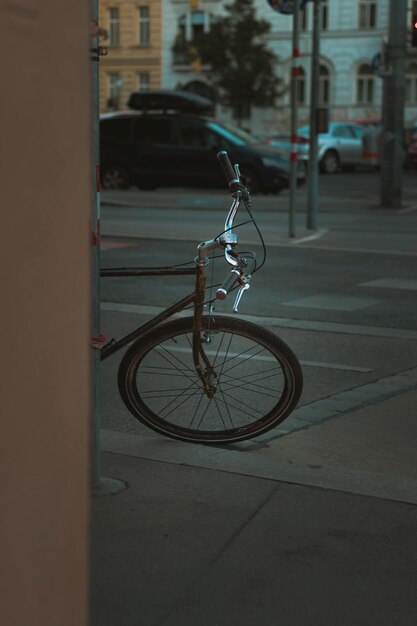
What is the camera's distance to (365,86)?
59.2 meters

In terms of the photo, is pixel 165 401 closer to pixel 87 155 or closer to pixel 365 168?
pixel 87 155

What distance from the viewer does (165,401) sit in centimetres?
556

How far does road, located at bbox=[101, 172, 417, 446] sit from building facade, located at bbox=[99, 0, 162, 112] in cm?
4414

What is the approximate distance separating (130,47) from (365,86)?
43.7 ft

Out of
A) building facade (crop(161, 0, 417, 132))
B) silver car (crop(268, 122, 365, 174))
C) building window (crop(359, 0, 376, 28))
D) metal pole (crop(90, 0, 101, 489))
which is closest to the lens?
metal pole (crop(90, 0, 101, 489))

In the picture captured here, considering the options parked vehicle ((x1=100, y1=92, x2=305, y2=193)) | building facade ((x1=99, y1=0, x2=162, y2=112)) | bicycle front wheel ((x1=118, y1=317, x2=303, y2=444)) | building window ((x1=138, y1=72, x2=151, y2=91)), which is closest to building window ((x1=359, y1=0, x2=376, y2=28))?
building facade ((x1=99, y1=0, x2=162, y2=112))

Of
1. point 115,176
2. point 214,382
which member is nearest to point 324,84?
point 115,176

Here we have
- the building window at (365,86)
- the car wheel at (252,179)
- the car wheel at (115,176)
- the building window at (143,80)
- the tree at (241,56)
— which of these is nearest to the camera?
the car wheel at (252,179)

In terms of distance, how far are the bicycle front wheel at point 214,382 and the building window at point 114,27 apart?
197 ft

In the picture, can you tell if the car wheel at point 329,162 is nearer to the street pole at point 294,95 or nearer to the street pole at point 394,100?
the street pole at point 394,100

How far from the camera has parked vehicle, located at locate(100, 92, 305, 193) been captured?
26.0m

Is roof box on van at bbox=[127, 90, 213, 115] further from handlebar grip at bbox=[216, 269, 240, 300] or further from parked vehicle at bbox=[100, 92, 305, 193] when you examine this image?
handlebar grip at bbox=[216, 269, 240, 300]

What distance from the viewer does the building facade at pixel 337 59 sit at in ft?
191

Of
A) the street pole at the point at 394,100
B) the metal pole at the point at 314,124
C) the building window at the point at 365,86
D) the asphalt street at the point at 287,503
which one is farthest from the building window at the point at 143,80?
the asphalt street at the point at 287,503
